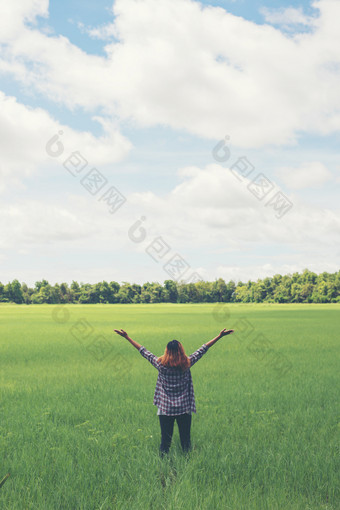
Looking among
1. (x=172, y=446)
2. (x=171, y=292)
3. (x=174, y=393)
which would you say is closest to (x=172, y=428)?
(x=174, y=393)

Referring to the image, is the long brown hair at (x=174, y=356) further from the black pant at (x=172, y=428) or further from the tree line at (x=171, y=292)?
the tree line at (x=171, y=292)

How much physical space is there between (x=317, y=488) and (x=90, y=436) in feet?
13.5

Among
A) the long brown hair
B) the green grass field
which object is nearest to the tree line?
the green grass field

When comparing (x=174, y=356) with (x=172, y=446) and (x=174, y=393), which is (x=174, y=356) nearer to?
(x=174, y=393)

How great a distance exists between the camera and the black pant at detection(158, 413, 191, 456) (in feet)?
20.2

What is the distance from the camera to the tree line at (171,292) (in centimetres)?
16150

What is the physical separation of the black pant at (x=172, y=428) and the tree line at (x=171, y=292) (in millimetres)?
154396

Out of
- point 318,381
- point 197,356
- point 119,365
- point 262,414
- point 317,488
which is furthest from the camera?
point 119,365

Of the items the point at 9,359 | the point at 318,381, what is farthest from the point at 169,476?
the point at 9,359

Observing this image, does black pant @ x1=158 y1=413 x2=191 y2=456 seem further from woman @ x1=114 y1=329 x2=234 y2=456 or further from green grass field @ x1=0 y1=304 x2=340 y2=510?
green grass field @ x1=0 y1=304 x2=340 y2=510

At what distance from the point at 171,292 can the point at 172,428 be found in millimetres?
162681

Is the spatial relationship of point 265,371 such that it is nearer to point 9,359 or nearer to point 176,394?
point 176,394

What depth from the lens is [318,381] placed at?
13.7m

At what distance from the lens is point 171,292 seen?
168500 millimetres
